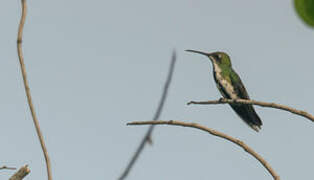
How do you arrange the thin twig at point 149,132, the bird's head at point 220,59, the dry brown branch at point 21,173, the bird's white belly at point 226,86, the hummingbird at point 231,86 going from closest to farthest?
the thin twig at point 149,132, the dry brown branch at point 21,173, the hummingbird at point 231,86, the bird's white belly at point 226,86, the bird's head at point 220,59

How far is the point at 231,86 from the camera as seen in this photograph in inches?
423

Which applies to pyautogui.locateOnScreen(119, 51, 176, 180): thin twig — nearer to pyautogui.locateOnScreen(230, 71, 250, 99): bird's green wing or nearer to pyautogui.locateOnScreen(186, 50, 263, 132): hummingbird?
pyautogui.locateOnScreen(186, 50, 263, 132): hummingbird

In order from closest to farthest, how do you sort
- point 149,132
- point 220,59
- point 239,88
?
point 149,132, point 239,88, point 220,59

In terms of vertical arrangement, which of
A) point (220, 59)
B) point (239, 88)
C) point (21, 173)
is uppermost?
point (21, 173)

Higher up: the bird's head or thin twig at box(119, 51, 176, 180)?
thin twig at box(119, 51, 176, 180)

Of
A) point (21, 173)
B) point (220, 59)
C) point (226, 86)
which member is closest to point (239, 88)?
point (226, 86)

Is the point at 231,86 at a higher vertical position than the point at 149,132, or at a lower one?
lower

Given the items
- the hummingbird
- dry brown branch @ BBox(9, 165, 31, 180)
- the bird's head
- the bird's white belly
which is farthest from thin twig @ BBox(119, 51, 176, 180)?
the bird's head

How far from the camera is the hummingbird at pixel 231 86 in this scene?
9.00 m

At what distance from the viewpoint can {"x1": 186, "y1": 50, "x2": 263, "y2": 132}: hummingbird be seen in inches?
354

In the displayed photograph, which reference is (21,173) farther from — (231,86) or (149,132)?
(231,86)

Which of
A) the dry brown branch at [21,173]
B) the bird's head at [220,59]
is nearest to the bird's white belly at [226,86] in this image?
the bird's head at [220,59]

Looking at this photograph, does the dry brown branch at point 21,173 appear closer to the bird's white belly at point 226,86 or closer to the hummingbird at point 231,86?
the hummingbird at point 231,86

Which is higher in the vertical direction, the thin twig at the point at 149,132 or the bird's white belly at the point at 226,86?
the thin twig at the point at 149,132
